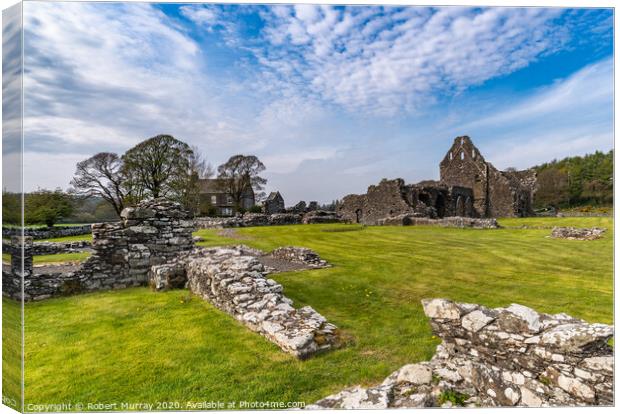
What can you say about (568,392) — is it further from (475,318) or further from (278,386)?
(278,386)

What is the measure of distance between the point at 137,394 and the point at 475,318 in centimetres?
387

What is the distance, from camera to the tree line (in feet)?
25.8

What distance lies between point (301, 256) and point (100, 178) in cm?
656

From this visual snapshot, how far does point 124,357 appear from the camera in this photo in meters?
3.86

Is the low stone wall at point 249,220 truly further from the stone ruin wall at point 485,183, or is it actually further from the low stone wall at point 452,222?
Result: the stone ruin wall at point 485,183

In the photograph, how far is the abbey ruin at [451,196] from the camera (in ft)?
71.2

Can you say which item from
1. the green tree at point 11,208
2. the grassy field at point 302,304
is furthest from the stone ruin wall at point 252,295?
the green tree at point 11,208

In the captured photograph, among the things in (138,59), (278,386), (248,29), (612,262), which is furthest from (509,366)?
(138,59)

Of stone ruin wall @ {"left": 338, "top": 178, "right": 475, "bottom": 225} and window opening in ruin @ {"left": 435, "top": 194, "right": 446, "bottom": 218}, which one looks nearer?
stone ruin wall @ {"left": 338, "top": 178, "right": 475, "bottom": 225}

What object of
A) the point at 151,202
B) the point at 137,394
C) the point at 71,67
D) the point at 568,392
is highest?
the point at 71,67

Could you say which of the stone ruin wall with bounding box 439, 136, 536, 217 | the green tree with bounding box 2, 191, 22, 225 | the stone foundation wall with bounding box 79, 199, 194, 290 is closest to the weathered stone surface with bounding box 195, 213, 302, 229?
the stone foundation wall with bounding box 79, 199, 194, 290

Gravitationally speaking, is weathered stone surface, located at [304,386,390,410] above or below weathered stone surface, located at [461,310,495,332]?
below

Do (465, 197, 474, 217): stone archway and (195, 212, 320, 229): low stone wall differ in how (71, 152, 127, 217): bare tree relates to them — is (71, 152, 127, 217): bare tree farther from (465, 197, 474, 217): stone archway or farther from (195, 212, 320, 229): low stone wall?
(465, 197, 474, 217): stone archway

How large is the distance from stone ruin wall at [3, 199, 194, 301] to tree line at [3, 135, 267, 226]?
4.19ft
